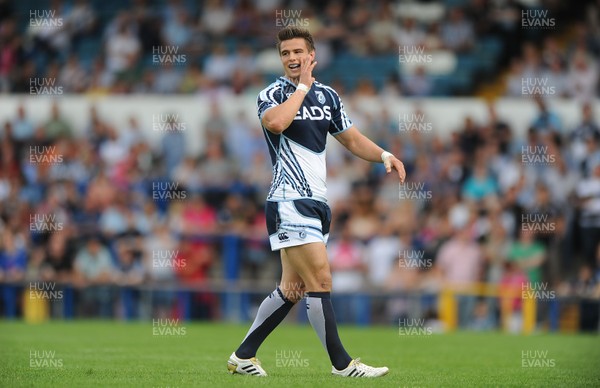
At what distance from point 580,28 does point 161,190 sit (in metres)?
8.72

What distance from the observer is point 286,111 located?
8.23 meters

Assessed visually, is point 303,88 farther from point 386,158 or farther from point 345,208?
point 345,208

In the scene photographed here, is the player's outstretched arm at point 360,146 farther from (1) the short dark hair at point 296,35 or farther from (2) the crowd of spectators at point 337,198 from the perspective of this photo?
(2) the crowd of spectators at point 337,198

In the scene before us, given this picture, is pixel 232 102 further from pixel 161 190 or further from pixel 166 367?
pixel 166 367

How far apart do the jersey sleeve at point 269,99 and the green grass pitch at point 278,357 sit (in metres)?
1.97

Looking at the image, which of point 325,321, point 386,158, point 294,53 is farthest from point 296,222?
point 294,53

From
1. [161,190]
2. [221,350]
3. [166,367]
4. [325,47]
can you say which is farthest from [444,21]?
[166,367]

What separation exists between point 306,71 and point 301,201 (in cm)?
A: 95

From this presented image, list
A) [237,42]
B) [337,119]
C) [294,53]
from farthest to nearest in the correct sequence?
[237,42] → [337,119] → [294,53]

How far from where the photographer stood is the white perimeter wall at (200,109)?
67.6ft

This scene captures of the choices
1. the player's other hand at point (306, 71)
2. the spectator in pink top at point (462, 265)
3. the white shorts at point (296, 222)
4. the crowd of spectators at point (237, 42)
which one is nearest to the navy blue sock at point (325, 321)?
the white shorts at point (296, 222)

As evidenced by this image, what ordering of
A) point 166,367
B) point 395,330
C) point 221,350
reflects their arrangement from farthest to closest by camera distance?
point 395,330 → point 221,350 → point 166,367

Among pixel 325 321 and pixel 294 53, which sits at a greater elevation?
pixel 294 53

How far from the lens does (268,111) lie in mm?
8336
